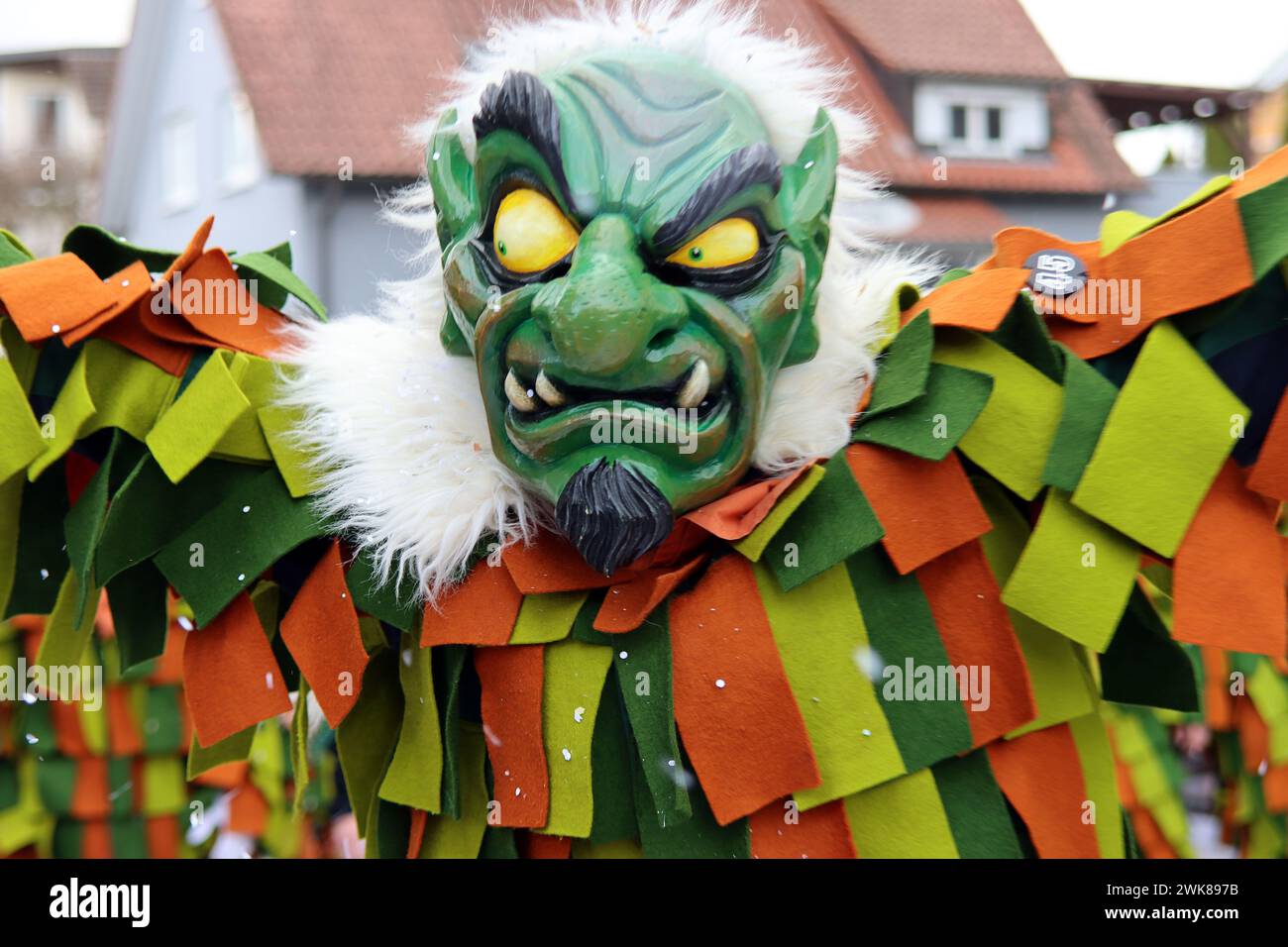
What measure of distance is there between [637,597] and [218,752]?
54cm

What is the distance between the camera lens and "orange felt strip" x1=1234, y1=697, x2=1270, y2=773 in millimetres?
1905

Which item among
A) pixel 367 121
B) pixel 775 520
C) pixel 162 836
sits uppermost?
pixel 367 121

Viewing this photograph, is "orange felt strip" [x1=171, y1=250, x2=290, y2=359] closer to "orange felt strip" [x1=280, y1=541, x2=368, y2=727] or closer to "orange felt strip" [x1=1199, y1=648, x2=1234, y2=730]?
"orange felt strip" [x1=280, y1=541, x2=368, y2=727]

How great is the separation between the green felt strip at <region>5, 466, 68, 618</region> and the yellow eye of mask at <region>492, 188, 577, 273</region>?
22.0 inches

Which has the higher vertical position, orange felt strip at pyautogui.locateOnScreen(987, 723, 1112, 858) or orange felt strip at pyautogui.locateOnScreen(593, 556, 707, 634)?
orange felt strip at pyautogui.locateOnScreen(593, 556, 707, 634)

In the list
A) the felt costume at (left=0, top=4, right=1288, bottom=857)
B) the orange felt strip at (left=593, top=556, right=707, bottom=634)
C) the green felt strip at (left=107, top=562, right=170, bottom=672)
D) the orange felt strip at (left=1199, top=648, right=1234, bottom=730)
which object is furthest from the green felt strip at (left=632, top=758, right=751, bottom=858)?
the orange felt strip at (left=1199, top=648, right=1234, bottom=730)

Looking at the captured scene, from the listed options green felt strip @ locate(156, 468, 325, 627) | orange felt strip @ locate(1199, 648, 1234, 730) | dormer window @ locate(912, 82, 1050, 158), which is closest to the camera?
green felt strip @ locate(156, 468, 325, 627)

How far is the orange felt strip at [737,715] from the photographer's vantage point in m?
0.99

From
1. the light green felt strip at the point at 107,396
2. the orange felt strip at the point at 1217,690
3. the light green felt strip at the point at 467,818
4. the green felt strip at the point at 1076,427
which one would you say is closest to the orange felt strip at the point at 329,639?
the light green felt strip at the point at 467,818

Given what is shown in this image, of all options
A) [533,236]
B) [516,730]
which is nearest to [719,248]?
[533,236]

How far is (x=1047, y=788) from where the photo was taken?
3.47ft

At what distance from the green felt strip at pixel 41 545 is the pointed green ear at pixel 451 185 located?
48cm

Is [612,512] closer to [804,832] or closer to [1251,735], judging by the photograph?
[804,832]
